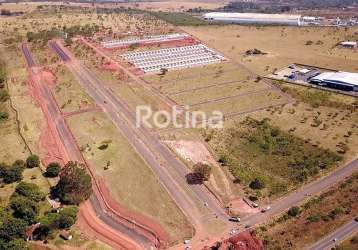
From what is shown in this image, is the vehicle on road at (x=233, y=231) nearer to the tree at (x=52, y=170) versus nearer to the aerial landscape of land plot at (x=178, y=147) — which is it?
the aerial landscape of land plot at (x=178, y=147)

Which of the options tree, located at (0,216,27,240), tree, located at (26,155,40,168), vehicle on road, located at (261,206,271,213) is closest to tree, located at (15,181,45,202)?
tree, located at (0,216,27,240)

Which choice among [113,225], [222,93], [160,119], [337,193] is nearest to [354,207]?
[337,193]

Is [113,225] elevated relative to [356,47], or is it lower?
lower

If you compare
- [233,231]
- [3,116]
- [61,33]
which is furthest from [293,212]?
[61,33]

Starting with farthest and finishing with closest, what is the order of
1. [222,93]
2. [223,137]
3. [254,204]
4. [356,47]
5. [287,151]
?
[356,47], [222,93], [223,137], [287,151], [254,204]

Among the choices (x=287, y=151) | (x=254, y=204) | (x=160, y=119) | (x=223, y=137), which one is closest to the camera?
(x=254, y=204)

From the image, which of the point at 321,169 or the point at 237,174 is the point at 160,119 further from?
the point at 321,169

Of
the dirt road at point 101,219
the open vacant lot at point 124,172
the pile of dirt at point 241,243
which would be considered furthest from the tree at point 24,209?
the pile of dirt at point 241,243
